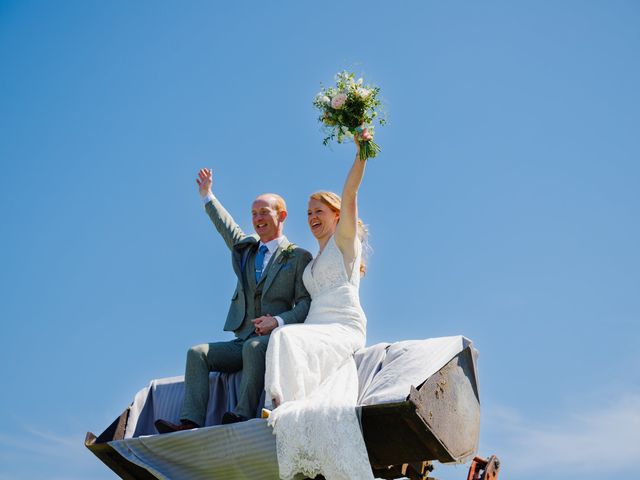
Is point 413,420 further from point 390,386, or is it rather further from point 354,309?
point 354,309

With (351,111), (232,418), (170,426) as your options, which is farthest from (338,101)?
(170,426)

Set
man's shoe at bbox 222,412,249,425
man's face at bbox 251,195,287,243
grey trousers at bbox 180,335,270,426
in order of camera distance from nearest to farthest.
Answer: man's shoe at bbox 222,412,249,425 → grey trousers at bbox 180,335,270,426 → man's face at bbox 251,195,287,243

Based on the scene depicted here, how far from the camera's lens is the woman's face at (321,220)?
871cm

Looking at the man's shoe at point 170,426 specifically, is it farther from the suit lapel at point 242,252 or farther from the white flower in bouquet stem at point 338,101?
the white flower in bouquet stem at point 338,101

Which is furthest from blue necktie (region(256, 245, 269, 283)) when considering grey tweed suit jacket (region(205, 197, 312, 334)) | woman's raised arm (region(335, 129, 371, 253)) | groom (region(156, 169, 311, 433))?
woman's raised arm (region(335, 129, 371, 253))

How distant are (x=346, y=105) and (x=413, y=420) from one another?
2.86 metres

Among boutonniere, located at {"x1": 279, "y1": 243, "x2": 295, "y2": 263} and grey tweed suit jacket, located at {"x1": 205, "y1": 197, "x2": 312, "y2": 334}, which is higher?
boutonniere, located at {"x1": 279, "y1": 243, "x2": 295, "y2": 263}

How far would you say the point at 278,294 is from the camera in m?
8.66

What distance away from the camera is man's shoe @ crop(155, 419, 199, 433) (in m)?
8.05

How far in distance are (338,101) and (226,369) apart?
101 inches

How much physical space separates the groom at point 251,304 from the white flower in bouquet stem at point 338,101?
1281 millimetres

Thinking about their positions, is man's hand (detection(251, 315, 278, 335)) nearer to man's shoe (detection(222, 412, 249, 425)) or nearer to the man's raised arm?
man's shoe (detection(222, 412, 249, 425))

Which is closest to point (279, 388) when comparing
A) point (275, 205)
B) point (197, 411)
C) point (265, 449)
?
point (265, 449)

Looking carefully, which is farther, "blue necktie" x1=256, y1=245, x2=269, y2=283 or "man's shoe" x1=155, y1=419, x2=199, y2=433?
"blue necktie" x1=256, y1=245, x2=269, y2=283
